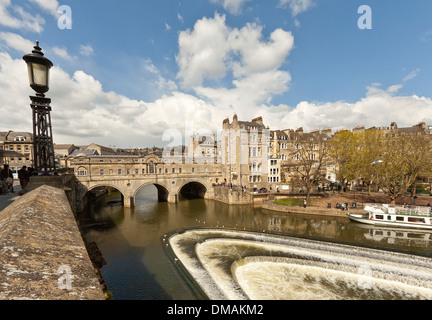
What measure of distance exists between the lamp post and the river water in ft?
34.6

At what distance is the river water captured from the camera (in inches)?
579

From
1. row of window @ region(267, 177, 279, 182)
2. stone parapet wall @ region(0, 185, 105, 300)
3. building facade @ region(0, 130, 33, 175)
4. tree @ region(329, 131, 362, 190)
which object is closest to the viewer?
stone parapet wall @ region(0, 185, 105, 300)

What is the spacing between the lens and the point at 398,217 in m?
26.7

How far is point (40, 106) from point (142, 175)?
31.9 metres

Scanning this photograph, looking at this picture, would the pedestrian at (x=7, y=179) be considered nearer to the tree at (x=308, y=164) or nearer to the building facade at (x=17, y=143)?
the tree at (x=308, y=164)

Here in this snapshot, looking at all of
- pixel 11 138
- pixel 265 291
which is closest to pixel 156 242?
pixel 265 291

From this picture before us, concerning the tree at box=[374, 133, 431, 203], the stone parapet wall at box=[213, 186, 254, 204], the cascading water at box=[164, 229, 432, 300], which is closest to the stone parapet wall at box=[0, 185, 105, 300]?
the cascading water at box=[164, 229, 432, 300]

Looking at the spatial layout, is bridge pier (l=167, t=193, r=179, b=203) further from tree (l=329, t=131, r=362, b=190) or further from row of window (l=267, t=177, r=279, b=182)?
A: tree (l=329, t=131, r=362, b=190)

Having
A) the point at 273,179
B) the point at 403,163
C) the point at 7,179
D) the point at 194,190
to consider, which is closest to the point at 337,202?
the point at 403,163

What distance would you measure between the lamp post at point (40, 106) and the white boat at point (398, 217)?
116 ft

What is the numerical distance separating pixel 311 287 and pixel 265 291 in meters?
3.54

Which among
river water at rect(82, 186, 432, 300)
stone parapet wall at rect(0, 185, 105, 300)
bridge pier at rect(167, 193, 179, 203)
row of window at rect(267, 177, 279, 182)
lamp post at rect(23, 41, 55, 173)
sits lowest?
river water at rect(82, 186, 432, 300)

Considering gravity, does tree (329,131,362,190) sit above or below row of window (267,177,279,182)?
above
